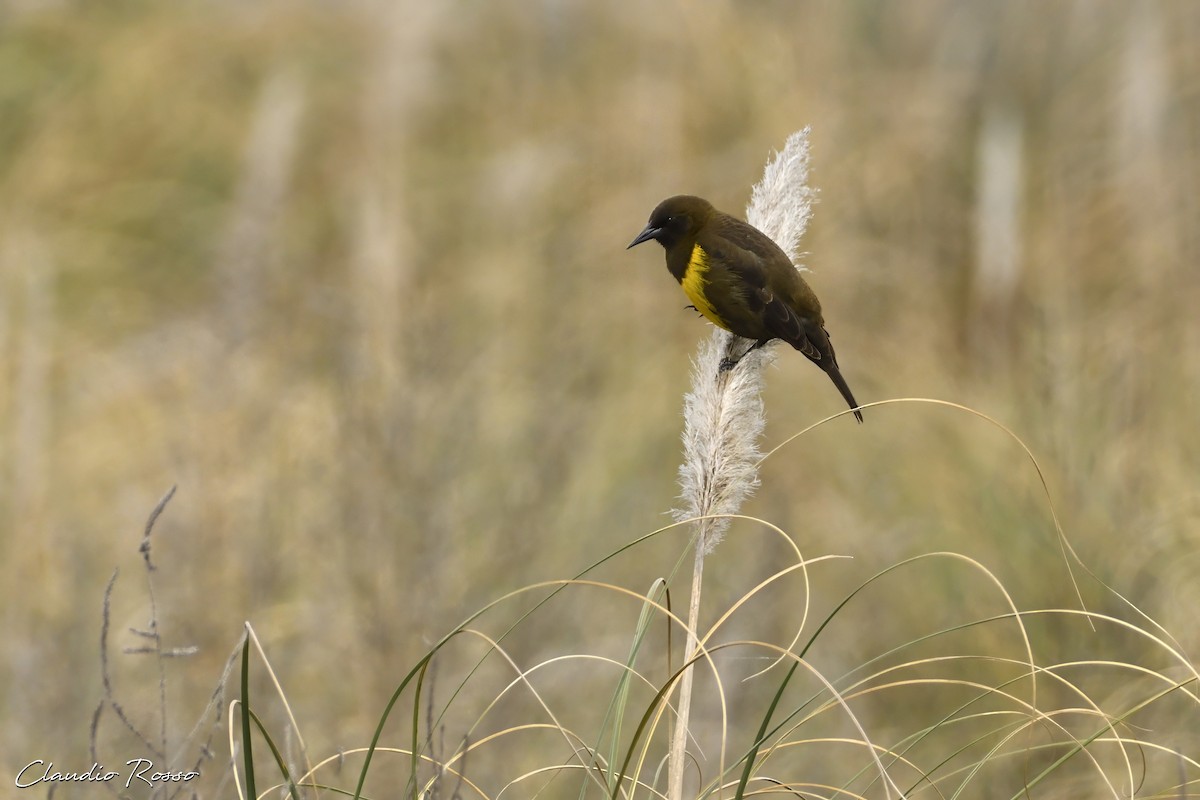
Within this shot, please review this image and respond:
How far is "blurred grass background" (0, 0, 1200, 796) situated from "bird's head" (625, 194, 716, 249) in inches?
76.9

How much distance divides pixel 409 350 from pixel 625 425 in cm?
152

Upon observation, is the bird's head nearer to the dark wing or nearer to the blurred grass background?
the dark wing

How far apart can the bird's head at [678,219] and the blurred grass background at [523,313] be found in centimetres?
195

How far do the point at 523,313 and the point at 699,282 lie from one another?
13.7 feet

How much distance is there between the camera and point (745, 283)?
9.39 feet

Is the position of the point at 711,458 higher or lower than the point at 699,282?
lower

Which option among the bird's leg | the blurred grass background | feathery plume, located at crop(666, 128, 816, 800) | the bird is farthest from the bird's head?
the blurred grass background

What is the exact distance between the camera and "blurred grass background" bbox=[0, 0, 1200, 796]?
16.9ft

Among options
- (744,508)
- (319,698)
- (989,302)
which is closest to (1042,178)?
(989,302)

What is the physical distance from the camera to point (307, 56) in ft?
37.2

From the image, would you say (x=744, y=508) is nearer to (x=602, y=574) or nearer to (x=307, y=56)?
(x=602, y=574)
